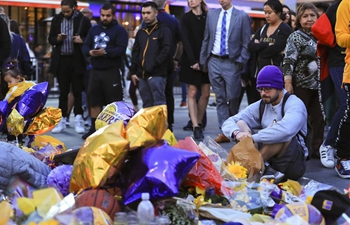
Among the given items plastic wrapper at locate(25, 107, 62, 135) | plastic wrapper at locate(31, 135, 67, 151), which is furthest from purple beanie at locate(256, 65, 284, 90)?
plastic wrapper at locate(25, 107, 62, 135)

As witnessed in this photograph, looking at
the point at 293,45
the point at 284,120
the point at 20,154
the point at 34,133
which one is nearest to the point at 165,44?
the point at 293,45

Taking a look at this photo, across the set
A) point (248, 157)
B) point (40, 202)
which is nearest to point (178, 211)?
point (40, 202)

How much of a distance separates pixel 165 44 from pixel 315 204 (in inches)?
197

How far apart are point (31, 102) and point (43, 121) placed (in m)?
0.26

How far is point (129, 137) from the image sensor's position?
427cm

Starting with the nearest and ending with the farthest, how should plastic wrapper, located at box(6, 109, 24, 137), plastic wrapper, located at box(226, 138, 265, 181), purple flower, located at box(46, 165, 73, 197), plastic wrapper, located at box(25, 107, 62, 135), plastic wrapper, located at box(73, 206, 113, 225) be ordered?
plastic wrapper, located at box(73, 206, 113, 225), purple flower, located at box(46, 165, 73, 197), plastic wrapper, located at box(226, 138, 265, 181), plastic wrapper, located at box(6, 109, 24, 137), plastic wrapper, located at box(25, 107, 62, 135)

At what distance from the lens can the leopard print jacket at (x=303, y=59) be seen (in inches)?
302

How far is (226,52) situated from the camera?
8.88m

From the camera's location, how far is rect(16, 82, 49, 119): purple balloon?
21.7ft

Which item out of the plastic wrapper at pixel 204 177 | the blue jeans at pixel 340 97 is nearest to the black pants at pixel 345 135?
the blue jeans at pixel 340 97

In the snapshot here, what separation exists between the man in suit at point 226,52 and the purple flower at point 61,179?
4210 mm

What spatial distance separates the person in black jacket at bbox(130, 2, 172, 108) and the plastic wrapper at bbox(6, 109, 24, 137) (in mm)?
2745

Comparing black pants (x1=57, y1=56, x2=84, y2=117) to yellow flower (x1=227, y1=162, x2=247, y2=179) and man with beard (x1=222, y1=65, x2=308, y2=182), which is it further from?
yellow flower (x1=227, y1=162, x2=247, y2=179)

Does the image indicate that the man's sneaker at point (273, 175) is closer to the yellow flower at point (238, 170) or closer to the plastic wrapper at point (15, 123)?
the yellow flower at point (238, 170)
